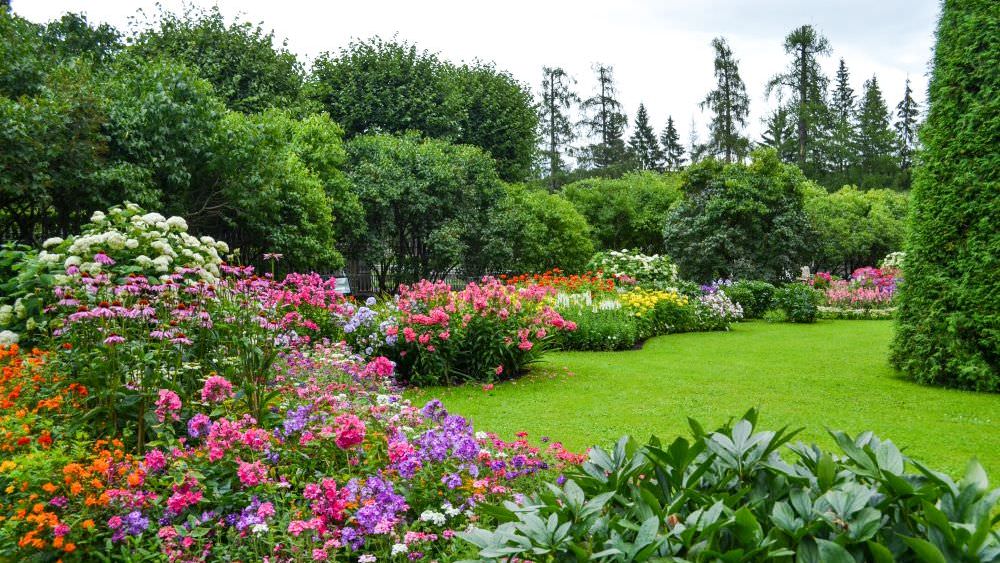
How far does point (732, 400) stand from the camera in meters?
6.39

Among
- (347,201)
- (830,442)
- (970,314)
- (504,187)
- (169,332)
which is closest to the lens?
(169,332)

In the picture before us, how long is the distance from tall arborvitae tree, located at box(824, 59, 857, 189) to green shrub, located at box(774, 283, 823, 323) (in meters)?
26.9

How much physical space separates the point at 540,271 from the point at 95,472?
21.0m

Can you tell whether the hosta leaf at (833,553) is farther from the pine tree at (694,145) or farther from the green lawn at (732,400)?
the pine tree at (694,145)

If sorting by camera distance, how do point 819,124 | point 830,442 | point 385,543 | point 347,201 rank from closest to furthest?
point 385,543
point 830,442
point 347,201
point 819,124

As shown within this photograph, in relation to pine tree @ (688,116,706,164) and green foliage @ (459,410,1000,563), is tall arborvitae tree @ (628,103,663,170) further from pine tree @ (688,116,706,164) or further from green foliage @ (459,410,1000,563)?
green foliage @ (459,410,1000,563)

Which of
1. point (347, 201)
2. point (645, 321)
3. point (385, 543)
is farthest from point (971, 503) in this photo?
point (347, 201)

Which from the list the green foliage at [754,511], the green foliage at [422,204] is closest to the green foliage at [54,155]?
the green foliage at [422,204]

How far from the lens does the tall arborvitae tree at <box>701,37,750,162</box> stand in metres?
32.3

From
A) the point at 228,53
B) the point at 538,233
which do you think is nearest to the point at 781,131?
the point at 538,233

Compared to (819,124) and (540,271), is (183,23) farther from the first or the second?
(819,124)

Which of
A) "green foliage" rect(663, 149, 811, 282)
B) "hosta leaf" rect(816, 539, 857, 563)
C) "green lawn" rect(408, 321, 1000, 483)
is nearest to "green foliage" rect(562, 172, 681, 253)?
"green foliage" rect(663, 149, 811, 282)

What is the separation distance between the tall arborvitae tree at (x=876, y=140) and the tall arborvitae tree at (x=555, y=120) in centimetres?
1963

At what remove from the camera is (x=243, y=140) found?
1281cm
